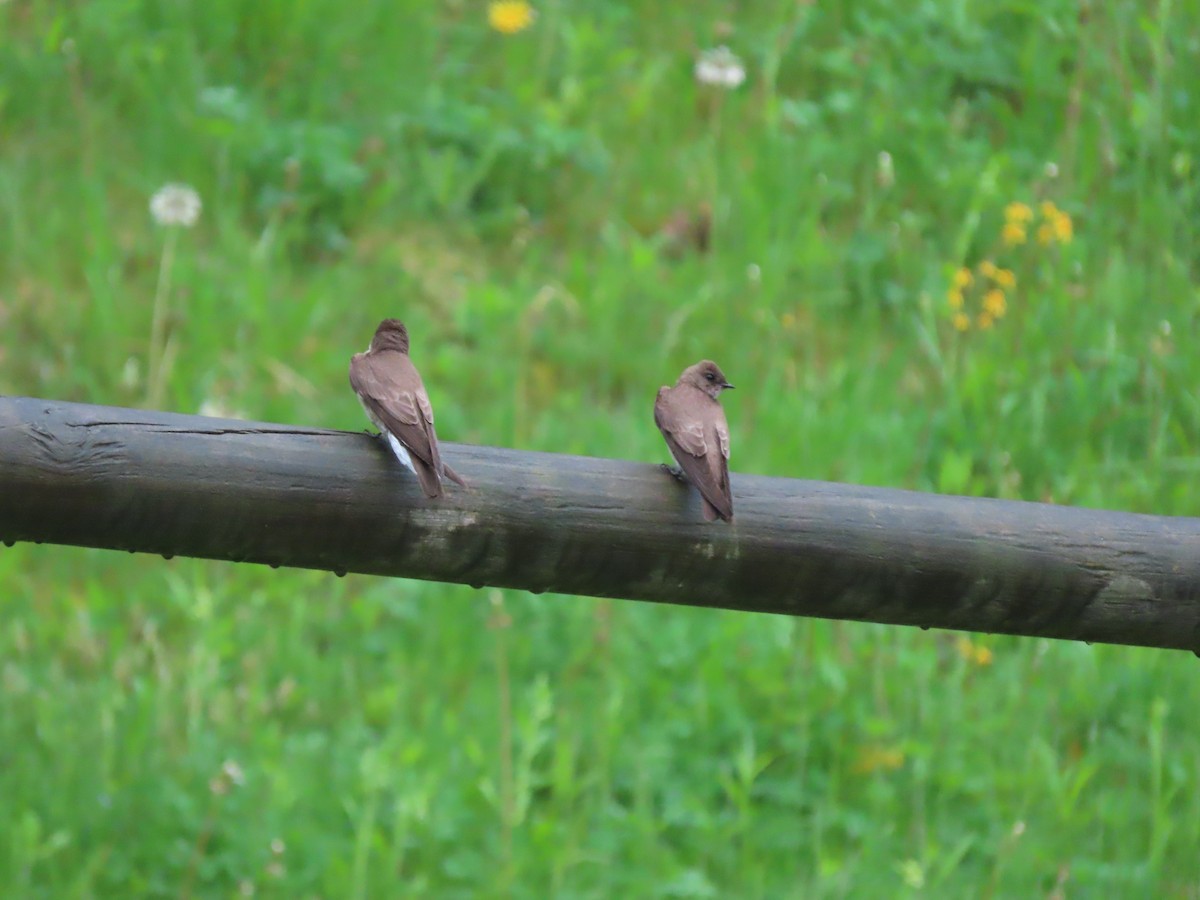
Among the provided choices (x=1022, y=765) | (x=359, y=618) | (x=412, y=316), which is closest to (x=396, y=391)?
(x=359, y=618)

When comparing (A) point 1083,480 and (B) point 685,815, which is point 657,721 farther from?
(A) point 1083,480

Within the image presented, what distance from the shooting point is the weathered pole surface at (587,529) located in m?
2.19

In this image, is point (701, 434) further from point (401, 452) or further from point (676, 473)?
point (401, 452)

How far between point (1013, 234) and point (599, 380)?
66.7 inches

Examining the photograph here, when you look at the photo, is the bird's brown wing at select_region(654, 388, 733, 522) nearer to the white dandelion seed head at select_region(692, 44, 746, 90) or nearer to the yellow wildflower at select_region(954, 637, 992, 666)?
the yellow wildflower at select_region(954, 637, 992, 666)

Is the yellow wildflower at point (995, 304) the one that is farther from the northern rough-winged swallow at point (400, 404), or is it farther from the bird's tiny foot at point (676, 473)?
the bird's tiny foot at point (676, 473)

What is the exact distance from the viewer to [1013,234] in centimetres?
612

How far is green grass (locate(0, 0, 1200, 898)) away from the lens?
430 centimetres

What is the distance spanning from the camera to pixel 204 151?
6258 millimetres

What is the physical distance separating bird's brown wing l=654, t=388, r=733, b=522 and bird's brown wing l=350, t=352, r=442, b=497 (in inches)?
15.6

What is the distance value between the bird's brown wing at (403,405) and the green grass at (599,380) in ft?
3.82

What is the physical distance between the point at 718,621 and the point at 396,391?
2.37 m

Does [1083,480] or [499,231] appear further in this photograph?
[499,231]

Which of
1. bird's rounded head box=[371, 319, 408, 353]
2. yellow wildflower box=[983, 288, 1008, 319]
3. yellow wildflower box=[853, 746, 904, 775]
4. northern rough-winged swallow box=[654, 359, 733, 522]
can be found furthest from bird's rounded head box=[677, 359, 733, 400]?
yellow wildflower box=[983, 288, 1008, 319]
